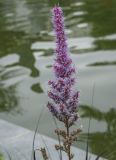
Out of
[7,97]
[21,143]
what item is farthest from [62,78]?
[7,97]

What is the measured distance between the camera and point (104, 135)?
205 inches

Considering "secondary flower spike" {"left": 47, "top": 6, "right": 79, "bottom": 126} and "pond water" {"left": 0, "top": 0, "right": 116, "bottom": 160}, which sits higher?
"secondary flower spike" {"left": 47, "top": 6, "right": 79, "bottom": 126}

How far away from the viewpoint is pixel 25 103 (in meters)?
6.55

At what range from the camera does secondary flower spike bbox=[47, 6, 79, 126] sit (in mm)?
2197

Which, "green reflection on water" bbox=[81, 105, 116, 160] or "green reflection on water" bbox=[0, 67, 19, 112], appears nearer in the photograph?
"green reflection on water" bbox=[81, 105, 116, 160]

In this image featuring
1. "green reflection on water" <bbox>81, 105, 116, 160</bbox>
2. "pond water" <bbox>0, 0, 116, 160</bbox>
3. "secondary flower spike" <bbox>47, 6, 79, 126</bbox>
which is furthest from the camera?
"pond water" <bbox>0, 0, 116, 160</bbox>

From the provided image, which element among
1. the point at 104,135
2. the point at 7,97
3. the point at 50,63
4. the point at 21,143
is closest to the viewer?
the point at 21,143

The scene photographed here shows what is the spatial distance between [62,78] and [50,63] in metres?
6.10

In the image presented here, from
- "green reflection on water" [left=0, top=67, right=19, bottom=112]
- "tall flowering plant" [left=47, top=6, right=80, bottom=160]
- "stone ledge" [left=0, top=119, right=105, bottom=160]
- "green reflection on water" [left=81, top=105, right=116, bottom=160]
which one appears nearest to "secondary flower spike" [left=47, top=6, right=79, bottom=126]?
"tall flowering plant" [left=47, top=6, right=80, bottom=160]

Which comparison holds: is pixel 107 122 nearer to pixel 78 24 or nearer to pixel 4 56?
pixel 4 56

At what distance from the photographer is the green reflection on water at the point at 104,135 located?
4.81 metres

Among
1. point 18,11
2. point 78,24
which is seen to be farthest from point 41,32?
point 18,11

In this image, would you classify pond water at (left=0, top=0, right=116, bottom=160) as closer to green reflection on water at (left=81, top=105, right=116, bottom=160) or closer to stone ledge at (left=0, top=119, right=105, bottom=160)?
green reflection on water at (left=81, top=105, right=116, bottom=160)

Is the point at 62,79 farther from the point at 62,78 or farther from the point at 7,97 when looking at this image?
the point at 7,97
